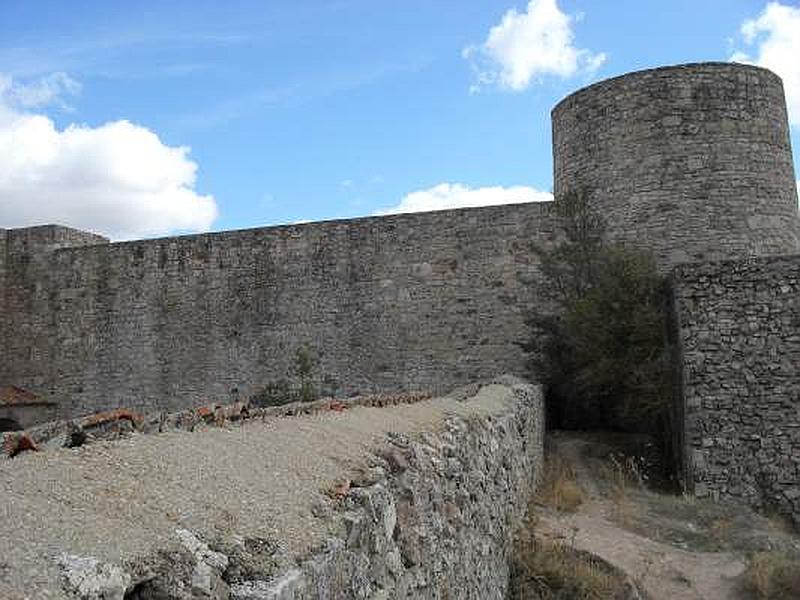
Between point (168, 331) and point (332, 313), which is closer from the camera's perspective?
point (332, 313)

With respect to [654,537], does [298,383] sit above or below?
above

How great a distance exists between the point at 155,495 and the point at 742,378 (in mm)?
9577

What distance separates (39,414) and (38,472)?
59.5ft

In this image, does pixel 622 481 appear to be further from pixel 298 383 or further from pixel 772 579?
pixel 298 383

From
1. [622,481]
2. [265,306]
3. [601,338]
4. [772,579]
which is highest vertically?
[265,306]

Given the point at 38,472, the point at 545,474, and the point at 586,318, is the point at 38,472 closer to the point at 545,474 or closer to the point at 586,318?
the point at 545,474

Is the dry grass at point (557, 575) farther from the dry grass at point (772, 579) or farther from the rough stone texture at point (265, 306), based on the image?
the rough stone texture at point (265, 306)

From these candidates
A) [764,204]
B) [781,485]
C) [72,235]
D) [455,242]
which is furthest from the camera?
[72,235]

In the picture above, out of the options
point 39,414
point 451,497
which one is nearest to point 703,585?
point 451,497

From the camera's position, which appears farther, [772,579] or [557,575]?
[772,579]

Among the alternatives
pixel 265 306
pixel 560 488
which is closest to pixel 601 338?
pixel 560 488

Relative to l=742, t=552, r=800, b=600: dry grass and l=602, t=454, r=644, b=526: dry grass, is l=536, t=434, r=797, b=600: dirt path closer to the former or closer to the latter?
l=602, t=454, r=644, b=526: dry grass

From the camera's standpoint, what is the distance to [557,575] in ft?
19.6

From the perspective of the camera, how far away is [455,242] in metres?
15.5
